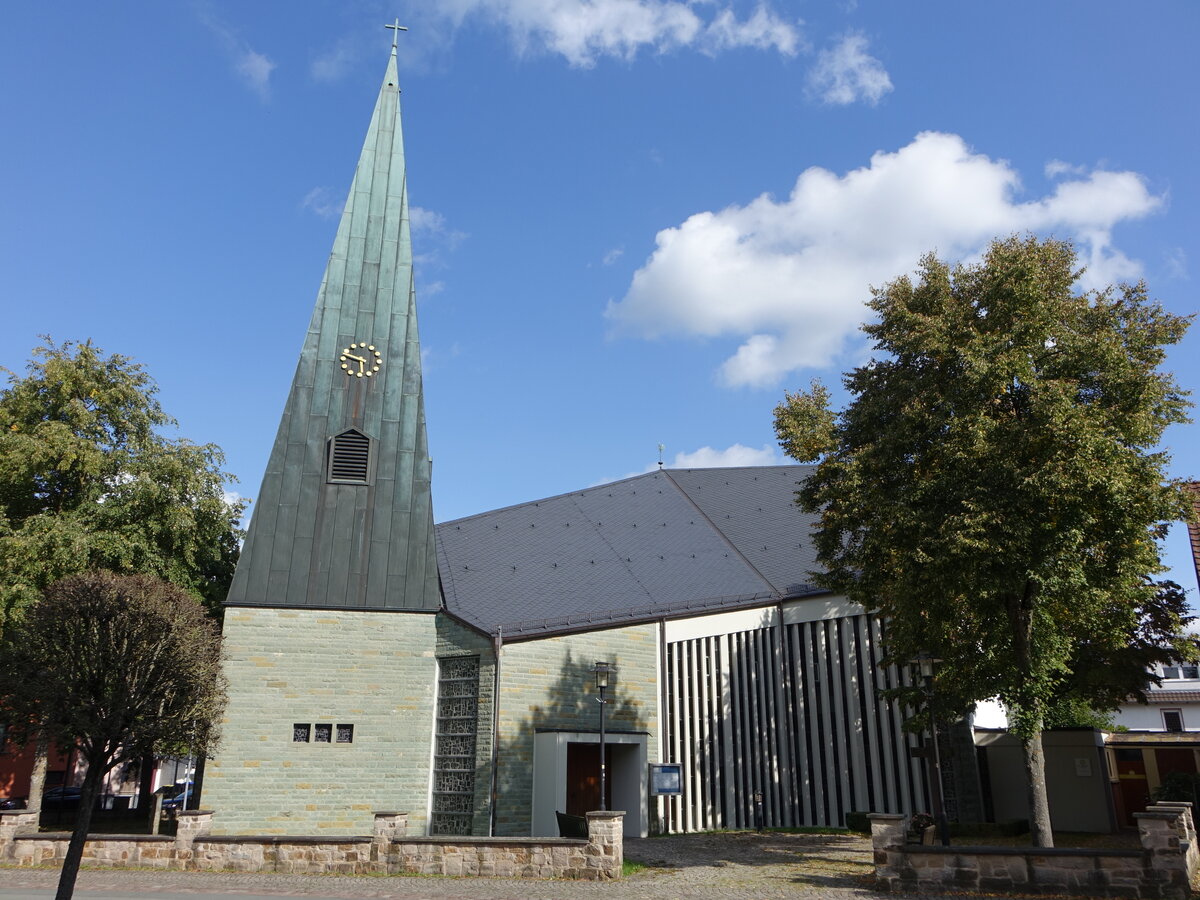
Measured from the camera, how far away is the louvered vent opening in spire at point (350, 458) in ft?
78.8

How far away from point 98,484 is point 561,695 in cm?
1584

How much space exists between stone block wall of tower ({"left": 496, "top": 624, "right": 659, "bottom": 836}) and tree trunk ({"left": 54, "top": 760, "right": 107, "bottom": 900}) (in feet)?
35.7

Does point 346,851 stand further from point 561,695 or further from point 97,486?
point 97,486

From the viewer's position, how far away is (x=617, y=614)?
23.7m

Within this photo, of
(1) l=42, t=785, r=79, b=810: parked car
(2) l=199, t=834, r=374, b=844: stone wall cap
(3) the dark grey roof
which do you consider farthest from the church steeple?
(1) l=42, t=785, r=79, b=810: parked car

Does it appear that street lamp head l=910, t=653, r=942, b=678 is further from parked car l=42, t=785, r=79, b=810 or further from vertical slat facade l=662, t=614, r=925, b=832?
parked car l=42, t=785, r=79, b=810

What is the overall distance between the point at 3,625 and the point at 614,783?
16.4 meters

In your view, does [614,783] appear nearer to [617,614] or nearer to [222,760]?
[617,614]

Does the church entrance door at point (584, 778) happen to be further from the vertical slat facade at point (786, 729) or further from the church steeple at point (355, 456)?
the church steeple at point (355, 456)

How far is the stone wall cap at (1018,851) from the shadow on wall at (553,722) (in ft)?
31.7

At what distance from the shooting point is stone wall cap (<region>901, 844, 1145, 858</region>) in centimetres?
1291

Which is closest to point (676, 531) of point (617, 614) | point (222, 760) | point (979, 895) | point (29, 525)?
point (617, 614)

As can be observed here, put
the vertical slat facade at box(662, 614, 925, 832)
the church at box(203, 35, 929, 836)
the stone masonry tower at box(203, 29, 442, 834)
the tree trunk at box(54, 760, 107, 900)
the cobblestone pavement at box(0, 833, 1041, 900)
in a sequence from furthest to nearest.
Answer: the vertical slat facade at box(662, 614, 925, 832), the church at box(203, 35, 929, 836), the stone masonry tower at box(203, 29, 442, 834), the cobblestone pavement at box(0, 833, 1041, 900), the tree trunk at box(54, 760, 107, 900)

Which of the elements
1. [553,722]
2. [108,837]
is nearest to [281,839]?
[108,837]
